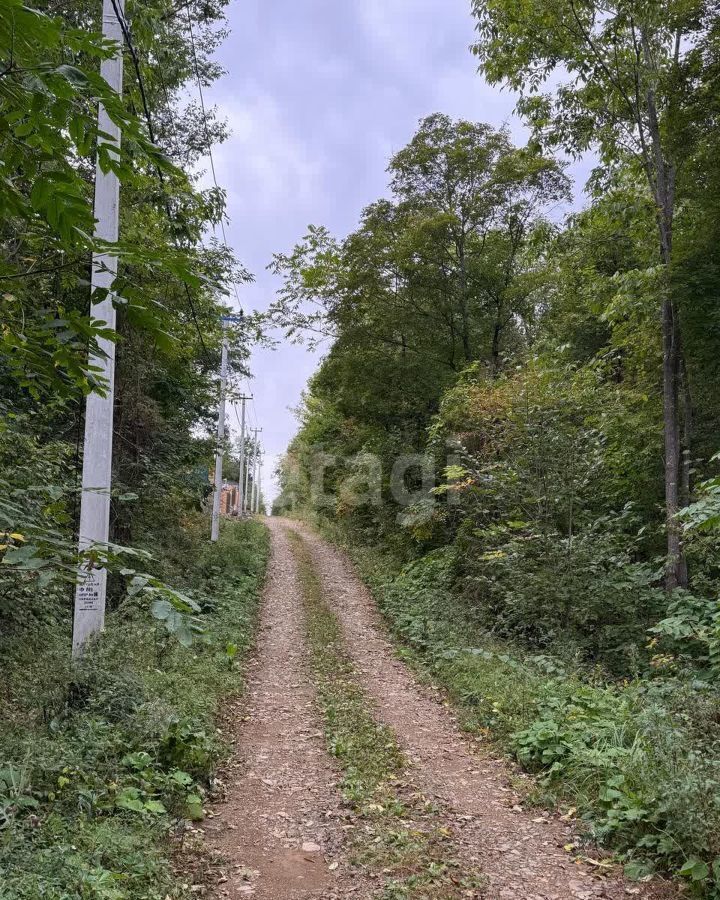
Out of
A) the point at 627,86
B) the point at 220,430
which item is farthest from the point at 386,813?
the point at 220,430

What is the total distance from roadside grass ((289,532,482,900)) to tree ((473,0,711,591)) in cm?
512

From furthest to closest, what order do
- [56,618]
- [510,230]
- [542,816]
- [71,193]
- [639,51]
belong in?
[510,230]
[639,51]
[56,618]
[542,816]
[71,193]

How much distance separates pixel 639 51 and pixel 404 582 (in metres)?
11.5

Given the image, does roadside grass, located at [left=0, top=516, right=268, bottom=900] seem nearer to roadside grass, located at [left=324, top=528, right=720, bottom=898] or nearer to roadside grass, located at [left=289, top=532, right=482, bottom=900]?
roadside grass, located at [left=289, top=532, right=482, bottom=900]

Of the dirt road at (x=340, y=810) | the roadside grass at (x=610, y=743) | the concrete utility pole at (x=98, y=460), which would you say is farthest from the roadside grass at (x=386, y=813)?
the concrete utility pole at (x=98, y=460)

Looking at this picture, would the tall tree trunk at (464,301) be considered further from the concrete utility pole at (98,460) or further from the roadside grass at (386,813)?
the concrete utility pole at (98,460)

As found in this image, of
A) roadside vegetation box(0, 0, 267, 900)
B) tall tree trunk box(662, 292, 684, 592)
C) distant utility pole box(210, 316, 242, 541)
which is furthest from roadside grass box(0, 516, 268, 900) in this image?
distant utility pole box(210, 316, 242, 541)

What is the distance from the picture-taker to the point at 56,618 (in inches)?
298

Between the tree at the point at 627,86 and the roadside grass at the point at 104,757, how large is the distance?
6.96m

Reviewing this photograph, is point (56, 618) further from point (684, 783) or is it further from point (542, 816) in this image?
point (684, 783)

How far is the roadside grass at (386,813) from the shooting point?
4082 mm

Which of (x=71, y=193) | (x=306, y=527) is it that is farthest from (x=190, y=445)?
(x=306, y=527)

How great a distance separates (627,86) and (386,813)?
34.8 ft

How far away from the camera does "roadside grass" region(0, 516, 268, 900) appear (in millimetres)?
3438
